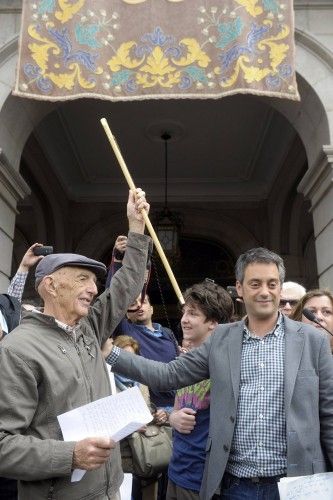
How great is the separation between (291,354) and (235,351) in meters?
0.24

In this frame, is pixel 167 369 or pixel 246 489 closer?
pixel 246 489

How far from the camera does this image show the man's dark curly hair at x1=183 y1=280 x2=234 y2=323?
3207 mm

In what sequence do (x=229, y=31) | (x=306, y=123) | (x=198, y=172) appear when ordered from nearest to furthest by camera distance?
(x=229, y=31) < (x=306, y=123) < (x=198, y=172)

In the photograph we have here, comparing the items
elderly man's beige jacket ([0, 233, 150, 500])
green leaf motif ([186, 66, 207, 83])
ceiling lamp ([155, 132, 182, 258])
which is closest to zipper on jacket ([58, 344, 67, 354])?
elderly man's beige jacket ([0, 233, 150, 500])

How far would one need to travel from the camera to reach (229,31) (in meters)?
5.56

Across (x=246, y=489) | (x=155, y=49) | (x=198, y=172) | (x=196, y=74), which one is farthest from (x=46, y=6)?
(x=198, y=172)

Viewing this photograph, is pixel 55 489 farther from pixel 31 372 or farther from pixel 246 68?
pixel 246 68

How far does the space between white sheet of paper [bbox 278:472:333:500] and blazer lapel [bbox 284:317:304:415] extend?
0.26 metres

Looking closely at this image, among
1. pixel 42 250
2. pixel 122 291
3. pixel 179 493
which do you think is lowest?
pixel 179 493

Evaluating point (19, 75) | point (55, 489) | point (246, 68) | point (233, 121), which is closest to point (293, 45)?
point (246, 68)

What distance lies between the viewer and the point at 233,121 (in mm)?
8867

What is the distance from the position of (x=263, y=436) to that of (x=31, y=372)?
944 millimetres

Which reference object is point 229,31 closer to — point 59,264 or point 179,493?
point 59,264

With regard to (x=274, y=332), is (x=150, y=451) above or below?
below
